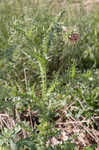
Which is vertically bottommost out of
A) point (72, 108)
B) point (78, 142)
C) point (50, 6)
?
point (78, 142)

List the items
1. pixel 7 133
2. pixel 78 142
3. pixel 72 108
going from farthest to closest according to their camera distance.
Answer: pixel 72 108 < pixel 78 142 < pixel 7 133

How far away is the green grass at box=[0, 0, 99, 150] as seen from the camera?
1.29 metres

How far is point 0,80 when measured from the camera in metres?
1.58

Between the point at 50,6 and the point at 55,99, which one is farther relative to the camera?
the point at 50,6

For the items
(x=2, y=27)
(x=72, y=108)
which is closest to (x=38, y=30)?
(x=2, y=27)

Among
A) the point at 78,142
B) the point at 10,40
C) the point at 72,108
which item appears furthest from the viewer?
the point at 10,40

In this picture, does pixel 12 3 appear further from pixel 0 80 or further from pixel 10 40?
pixel 0 80

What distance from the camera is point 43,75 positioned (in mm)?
1382

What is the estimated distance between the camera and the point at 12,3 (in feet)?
6.61

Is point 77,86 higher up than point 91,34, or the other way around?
point 91,34

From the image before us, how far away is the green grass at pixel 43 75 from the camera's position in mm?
1287

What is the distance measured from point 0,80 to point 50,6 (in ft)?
2.42

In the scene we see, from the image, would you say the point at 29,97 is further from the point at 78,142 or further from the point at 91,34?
the point at 91,34

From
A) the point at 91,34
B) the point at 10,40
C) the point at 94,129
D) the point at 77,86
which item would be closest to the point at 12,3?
the point at 10,40
